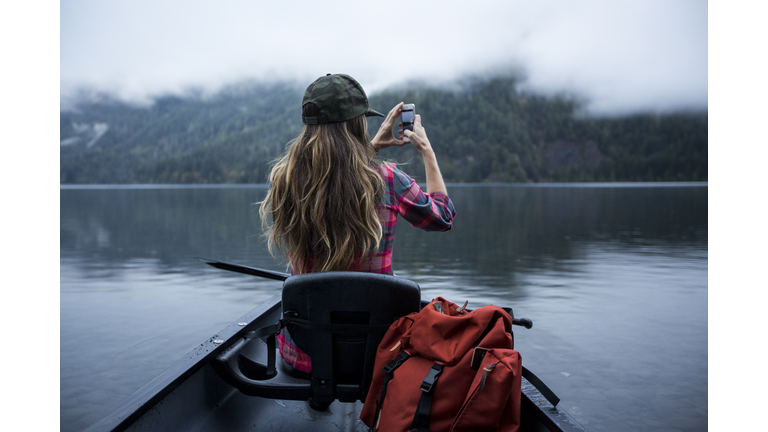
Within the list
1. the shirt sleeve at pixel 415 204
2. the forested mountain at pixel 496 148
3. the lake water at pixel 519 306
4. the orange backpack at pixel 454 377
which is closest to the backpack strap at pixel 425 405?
the orange backpack at pixel 454 377

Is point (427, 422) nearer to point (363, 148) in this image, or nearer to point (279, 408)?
point (363, 148)

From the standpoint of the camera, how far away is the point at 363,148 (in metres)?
2.15

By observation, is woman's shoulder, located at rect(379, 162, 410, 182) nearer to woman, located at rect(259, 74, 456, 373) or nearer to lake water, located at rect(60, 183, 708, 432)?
woman, located at rect(259, 74, 456, 373)

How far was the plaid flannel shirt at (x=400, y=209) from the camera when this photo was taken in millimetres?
2107

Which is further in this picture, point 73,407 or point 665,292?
point 665,292

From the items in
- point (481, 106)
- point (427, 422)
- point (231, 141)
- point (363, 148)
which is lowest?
point (427, 422)

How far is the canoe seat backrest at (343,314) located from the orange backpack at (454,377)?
0.15 meters

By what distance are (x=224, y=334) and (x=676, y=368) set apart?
5965 millimetres

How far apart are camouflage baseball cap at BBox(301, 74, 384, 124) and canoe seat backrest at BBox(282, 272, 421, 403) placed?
2.22 feet

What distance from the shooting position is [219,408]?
2834 mm

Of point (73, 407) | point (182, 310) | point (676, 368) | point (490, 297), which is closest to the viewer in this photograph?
point (73, 407)

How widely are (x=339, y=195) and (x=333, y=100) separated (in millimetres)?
423

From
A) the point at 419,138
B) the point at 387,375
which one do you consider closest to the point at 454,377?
the point at 387,375

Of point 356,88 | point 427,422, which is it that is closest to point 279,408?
point 427,422
